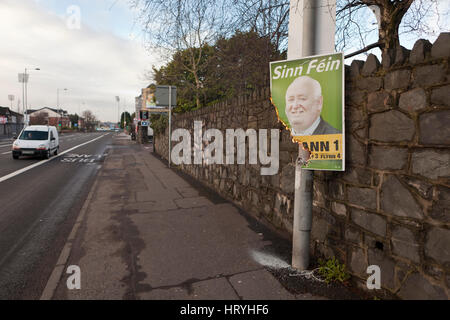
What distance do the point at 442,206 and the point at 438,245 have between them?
0.35 m

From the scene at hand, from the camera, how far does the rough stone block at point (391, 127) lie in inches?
103

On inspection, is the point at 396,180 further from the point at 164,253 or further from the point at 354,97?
the point at 164,253

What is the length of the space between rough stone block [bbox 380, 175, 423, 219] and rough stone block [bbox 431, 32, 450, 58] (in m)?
1.17

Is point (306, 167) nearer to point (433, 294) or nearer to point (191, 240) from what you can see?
point (433, 294)

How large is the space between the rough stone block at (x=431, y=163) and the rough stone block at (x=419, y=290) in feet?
3.14

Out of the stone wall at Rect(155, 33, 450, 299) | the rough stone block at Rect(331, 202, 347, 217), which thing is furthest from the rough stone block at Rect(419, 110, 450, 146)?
the rough stone block at Rect(331, 202, 347, 217)

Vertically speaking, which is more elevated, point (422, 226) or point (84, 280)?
point (422, 226)

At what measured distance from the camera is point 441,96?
235cm

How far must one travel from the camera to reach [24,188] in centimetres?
860

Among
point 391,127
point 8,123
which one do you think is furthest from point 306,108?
point 8,123

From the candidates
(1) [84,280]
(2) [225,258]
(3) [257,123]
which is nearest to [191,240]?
(2) [225,258]

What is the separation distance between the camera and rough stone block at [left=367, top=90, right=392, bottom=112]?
282cm

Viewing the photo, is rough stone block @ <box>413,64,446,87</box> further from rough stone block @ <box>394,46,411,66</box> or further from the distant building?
the distant building
